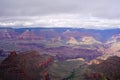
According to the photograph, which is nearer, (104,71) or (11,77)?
(11,77)

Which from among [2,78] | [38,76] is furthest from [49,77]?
[2,78]

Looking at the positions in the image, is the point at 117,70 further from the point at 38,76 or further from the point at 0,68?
the point at 0,68

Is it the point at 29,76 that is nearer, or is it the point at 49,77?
the point at 29,76

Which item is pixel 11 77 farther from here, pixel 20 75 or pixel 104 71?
pixel 104 71

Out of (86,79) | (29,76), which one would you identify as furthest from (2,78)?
(86,79)

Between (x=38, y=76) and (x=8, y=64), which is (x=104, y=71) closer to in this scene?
(x=38, y=76)

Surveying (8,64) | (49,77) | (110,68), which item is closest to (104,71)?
(110,68)

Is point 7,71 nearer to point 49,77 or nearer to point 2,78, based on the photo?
point 2,78
